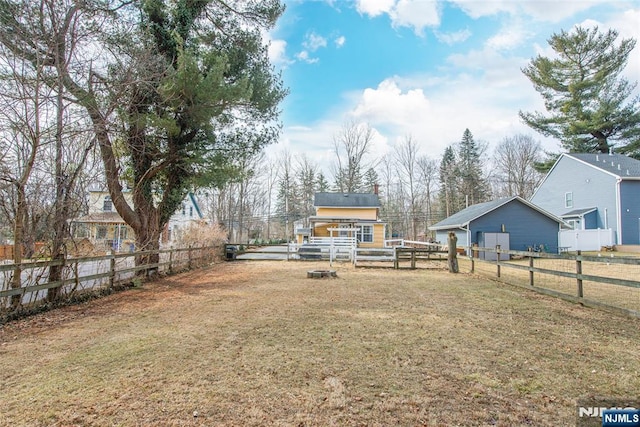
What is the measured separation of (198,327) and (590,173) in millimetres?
29678

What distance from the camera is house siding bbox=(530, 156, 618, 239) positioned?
901 inches

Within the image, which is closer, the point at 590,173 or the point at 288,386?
the point at 288,386

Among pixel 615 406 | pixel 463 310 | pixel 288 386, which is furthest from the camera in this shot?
pixel 463 310

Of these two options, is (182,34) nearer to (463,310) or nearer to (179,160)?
(179,160)

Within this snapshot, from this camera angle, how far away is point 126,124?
9102 mm

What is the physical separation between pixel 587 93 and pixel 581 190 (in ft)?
31.4

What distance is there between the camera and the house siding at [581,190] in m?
→ 22.9

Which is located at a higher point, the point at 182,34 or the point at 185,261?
the point at 182,34

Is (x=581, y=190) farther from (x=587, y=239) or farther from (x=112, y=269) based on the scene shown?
(x=112, y=269)

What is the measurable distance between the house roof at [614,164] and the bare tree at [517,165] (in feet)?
39.3

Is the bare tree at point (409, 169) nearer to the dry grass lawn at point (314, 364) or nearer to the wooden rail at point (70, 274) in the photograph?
the wooden rail at point (70, 274)

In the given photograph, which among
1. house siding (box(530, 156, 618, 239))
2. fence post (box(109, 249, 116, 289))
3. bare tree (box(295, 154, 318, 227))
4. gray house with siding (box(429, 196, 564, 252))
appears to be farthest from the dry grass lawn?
bare tree (box(295, 154, 318, 227))

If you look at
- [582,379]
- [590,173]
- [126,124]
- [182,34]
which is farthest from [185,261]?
[590,173]

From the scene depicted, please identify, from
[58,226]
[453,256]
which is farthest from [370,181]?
[58,226]
